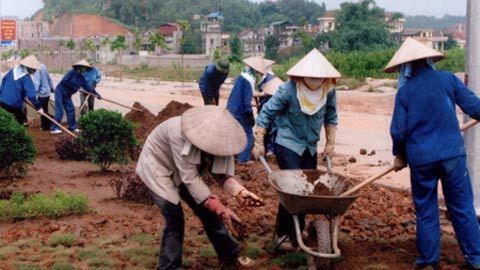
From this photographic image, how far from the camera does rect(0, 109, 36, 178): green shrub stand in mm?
10203

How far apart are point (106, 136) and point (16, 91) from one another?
4137 millimetres

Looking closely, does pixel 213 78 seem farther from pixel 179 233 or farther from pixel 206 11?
pixel 206 11

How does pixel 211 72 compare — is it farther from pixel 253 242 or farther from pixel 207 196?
pixel 207 196

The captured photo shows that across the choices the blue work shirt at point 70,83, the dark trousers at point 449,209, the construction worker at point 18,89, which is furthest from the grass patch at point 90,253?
the blue work shirt at point 70,83

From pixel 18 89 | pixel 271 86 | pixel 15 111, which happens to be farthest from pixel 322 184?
pixel 15 111

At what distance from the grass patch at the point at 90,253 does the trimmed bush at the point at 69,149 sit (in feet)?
18.2

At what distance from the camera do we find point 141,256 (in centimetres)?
673

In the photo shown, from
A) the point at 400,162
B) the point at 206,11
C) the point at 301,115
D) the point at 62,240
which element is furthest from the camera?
the point at 206,11

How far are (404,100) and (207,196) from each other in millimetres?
1736

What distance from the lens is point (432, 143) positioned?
5984mm

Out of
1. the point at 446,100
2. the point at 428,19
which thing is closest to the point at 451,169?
the point at 446,100

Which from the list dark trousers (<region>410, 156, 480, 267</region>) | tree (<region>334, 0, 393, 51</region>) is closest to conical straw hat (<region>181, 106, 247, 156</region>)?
dark trousers (<region>410, 156, 480, 267</region>)

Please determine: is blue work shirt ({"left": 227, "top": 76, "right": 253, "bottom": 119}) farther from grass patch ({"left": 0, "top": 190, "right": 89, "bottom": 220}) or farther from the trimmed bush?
grass patch ({"left": 0, "top": 190, "right": 89, "bottom": 220})

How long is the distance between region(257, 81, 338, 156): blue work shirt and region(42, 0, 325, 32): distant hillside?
10624cm
